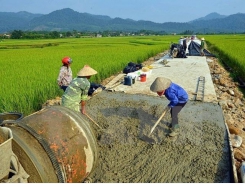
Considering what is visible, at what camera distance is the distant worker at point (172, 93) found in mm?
3932

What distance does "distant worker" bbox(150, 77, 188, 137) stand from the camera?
393 centimetres

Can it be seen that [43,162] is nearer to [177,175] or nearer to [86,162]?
[86,162]

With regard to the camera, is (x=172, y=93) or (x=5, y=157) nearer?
(x=5, y=157)

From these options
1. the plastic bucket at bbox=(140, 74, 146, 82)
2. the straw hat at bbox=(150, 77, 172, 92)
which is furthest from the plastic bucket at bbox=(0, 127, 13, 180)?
the plastic bucket at bbox=(140, 74, 146, 82)

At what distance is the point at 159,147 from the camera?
3.89m

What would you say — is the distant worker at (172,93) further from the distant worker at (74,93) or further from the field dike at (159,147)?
the distant worker at (74,93)

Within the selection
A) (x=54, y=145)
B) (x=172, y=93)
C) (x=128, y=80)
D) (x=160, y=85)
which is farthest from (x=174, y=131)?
(x=128, y=80)

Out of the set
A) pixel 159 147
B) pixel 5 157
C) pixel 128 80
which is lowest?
pixel 159 147

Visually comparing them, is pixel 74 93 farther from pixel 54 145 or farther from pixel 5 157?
pixel 5 157

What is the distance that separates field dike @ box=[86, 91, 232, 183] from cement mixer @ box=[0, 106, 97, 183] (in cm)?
81

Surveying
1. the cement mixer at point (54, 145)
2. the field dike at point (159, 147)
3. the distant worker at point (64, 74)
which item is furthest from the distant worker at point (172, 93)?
the distant worker at point (64, 74)

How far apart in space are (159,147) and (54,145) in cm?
200

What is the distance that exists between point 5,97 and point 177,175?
3994mm

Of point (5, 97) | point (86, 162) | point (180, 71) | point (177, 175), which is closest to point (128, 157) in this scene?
point (177, 175)
